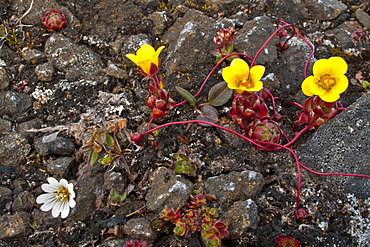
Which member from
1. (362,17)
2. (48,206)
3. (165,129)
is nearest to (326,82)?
(165,129)

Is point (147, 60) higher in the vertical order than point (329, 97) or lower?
higher

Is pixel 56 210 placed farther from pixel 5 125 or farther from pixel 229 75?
pixel 229 75

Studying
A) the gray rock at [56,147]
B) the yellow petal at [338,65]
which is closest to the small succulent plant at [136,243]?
the gray rock at [56,147]

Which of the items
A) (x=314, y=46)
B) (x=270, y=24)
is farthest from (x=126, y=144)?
(x=314, y=46)

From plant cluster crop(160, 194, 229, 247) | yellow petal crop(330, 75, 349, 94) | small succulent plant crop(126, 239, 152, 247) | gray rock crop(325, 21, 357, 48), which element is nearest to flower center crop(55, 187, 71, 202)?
small succulent plant crop(126, 239, 152, 247)

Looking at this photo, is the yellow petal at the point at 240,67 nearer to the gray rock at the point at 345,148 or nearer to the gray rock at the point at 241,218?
the gray rock at the point at 345,148

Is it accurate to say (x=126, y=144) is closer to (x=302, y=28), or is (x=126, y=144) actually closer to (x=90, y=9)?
(x=90, y=9)
